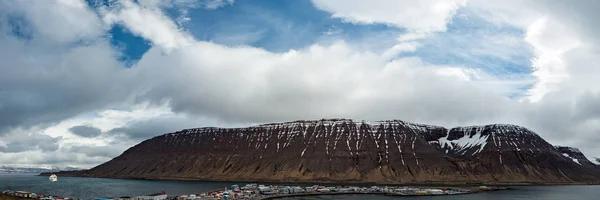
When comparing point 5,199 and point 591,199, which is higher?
point 5,199

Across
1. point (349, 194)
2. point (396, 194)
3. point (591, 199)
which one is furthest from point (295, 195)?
point (591, 199)

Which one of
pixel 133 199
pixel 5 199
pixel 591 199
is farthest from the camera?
pixel 591 199

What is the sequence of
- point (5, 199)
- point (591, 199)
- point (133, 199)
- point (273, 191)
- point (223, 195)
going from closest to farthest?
1. point (5, 199)
2. point (133, 199)
3. point (223, 195)
4. point (591, 199)
5. point (273, 191)

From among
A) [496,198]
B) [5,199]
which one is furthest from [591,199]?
[5,199]

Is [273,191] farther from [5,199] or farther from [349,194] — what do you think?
[5,199]

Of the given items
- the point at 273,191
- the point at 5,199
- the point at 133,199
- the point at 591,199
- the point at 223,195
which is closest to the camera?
the point at 5,199

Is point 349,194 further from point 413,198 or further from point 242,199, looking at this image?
point 242,199

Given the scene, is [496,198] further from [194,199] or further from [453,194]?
[194,199]

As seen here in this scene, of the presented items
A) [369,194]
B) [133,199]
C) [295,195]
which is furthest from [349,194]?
[133,199]

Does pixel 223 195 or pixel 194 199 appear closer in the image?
pixel 194 199
